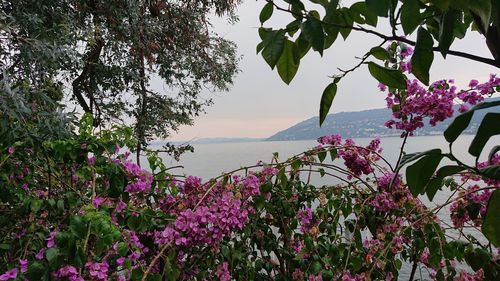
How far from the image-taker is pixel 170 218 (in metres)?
1.26

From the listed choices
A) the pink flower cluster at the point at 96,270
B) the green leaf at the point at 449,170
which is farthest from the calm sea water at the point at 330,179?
the pink flower cluster at the point at 96,270

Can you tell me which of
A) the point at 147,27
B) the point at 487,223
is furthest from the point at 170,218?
the point at 147,27

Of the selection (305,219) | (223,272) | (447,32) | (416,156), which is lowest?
(223,272)

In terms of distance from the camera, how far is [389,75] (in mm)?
428

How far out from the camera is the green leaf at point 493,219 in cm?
33

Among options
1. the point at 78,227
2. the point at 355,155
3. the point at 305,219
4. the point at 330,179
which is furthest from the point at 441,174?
the point at 330,179

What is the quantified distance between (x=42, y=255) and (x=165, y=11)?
457 centimetres

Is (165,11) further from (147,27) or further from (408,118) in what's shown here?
(408,118)

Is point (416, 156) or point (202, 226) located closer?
point (416, 156)

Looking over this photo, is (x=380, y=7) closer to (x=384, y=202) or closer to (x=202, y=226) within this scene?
(x=202, y=226)

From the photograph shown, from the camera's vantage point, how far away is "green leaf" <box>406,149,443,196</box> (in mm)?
328

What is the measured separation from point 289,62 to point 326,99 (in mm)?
64

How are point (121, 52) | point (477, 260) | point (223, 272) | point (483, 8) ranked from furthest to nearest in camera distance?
point (121, 52) < point (223, 272) < point (477, 260) < point (483, 8)

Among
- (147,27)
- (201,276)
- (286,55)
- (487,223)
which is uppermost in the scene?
(147,27)
